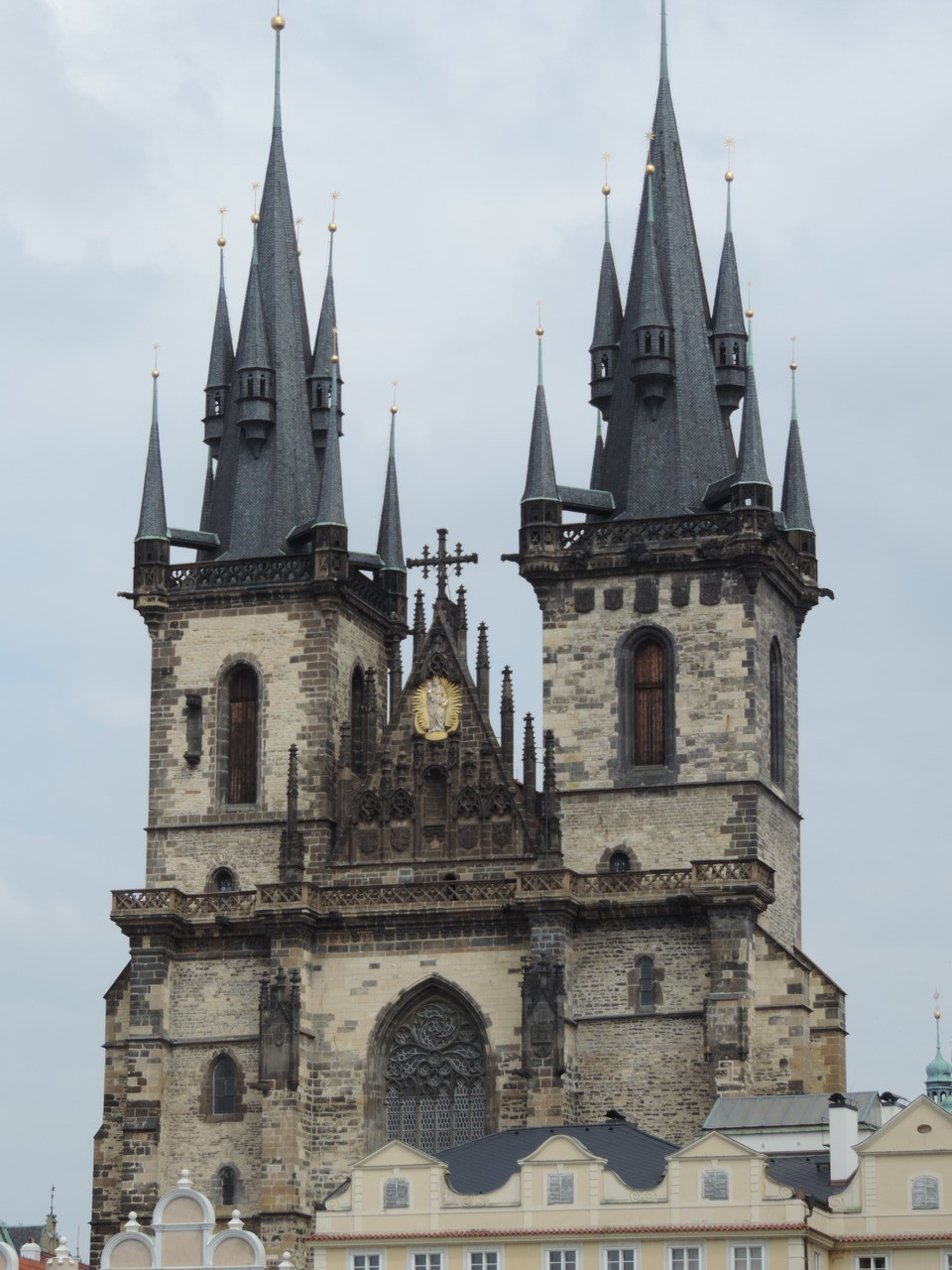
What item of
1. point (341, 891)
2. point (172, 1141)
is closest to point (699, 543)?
point (341, 891)

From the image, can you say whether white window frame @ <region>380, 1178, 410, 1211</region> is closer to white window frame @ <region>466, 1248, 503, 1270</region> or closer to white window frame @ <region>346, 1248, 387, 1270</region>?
white window frame @ <region>346, 1248, 387, 1270</region>

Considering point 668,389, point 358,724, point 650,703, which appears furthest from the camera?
point 358,724

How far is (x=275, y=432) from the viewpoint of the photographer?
3287 inches

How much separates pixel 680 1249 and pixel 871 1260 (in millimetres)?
2948

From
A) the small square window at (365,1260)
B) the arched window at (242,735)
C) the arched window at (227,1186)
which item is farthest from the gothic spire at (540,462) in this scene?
the small square window at (365,1260)

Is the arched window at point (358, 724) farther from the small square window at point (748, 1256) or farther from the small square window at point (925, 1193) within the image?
the small square window at point (925, 1193)

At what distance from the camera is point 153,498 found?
82688mm

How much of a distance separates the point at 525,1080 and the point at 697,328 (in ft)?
53.9

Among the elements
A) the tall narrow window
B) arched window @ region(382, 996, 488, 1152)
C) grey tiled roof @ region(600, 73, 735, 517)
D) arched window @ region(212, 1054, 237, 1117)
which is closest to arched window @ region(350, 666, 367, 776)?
arched window @ region(382, 996, 488, 1152)

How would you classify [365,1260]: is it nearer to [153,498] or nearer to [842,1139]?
[842,1139]

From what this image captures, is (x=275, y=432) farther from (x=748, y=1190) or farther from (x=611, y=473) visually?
(x=748, y=1190)

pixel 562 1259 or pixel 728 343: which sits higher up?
pixel 728 343

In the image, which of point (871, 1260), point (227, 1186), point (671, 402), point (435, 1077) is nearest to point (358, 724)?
point (435, 1077)

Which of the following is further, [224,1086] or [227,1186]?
[224,1086]
